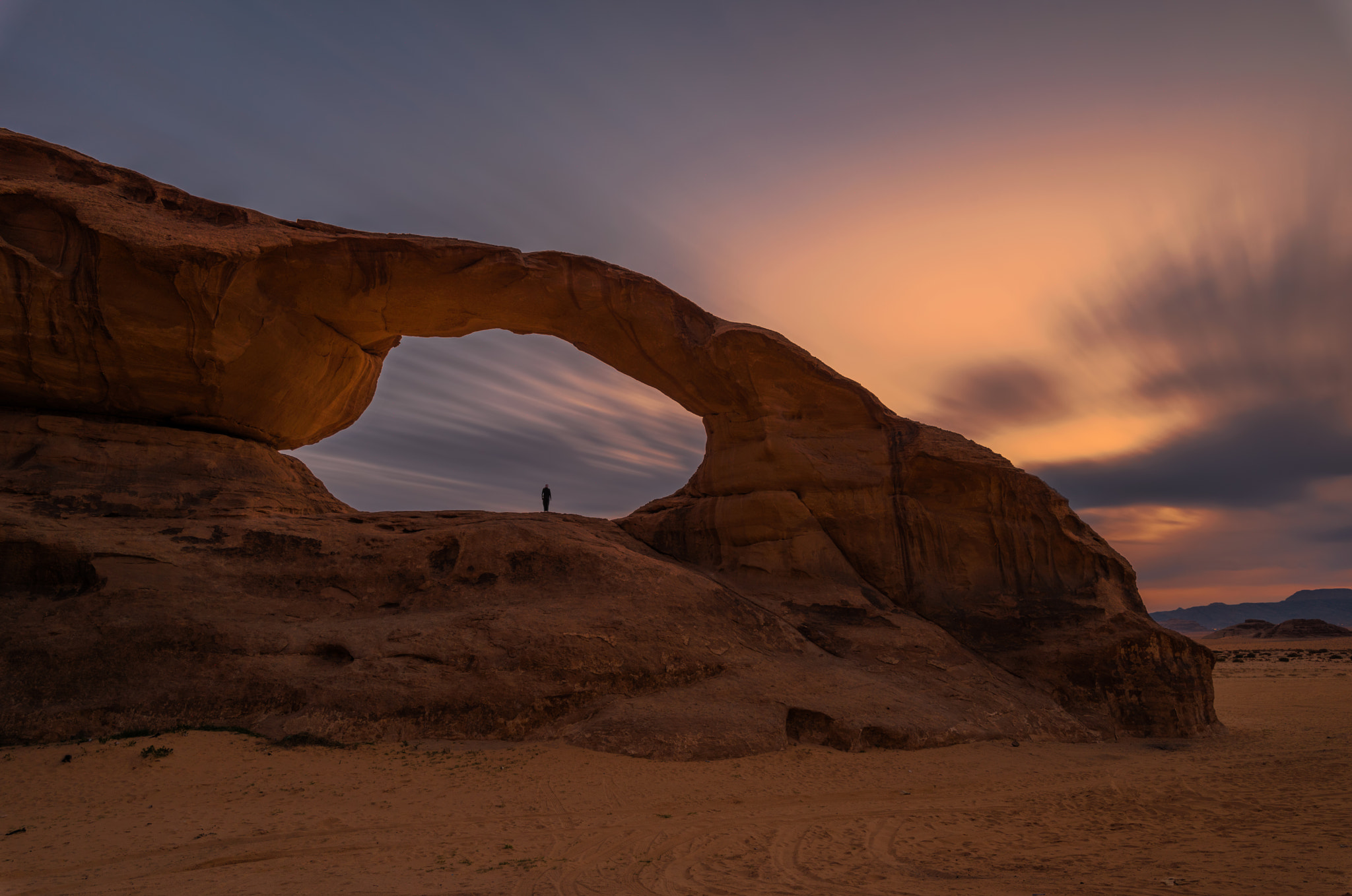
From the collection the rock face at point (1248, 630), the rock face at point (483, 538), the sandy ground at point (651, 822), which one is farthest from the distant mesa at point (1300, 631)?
the sandy ground at point (651, 822)

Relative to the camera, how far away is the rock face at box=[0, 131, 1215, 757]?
35.8 feet

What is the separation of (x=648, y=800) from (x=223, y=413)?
12.0 metres

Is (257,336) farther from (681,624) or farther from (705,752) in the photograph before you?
(705,752)

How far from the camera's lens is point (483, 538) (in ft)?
45.3

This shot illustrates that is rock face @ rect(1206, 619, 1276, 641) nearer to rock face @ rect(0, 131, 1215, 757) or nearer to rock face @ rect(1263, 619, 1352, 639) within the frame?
rock face @ rect(1263, 619, 1352, 639)

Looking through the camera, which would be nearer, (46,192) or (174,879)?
(174,879)

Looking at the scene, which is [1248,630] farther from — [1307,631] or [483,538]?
[483,538]

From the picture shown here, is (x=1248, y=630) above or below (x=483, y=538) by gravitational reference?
below

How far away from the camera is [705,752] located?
10.1 meters

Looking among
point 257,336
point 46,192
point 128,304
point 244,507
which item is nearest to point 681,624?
point 244,507

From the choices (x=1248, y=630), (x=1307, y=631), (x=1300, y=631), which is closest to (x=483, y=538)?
(x=1307, y=631)

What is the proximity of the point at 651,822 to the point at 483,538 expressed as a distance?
720 centimetres

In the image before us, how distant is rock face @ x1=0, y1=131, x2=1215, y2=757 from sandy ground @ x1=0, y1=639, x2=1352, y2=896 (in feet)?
3.07

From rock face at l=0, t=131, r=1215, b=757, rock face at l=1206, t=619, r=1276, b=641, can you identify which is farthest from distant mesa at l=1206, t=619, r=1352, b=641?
rock face at l=0, t=131, r=1215, b=757
